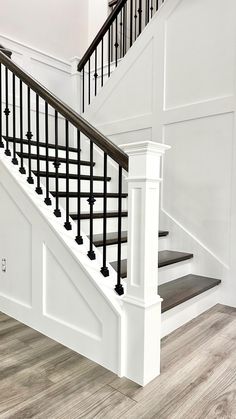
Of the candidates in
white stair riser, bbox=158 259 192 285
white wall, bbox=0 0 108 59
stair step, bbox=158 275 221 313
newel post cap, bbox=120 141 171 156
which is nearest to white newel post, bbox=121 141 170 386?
newel post cap, bbox=120 141 171 156

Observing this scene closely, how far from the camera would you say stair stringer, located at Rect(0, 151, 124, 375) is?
1742 mm

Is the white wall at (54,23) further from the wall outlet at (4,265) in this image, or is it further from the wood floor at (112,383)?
the wood floor at (112,383)

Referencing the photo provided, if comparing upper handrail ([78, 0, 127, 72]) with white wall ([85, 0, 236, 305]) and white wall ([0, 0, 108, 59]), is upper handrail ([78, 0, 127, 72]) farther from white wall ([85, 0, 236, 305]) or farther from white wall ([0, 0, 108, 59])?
white wall ([0, 0, 108, 59])

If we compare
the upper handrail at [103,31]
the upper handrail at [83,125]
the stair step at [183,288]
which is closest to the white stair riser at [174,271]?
the stair step at [183,288]

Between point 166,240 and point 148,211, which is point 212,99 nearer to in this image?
point 166,240

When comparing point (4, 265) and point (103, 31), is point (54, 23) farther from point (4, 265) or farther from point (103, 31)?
point (4, 265)

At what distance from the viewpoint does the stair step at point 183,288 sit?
2.09 meters

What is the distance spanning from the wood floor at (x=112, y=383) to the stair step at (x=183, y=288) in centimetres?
23

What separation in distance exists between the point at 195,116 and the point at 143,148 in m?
1.44

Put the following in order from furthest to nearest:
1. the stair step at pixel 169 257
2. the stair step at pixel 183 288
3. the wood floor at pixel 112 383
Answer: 1. the stair step at pixel 169 257
2. the stair step at pixel 183 288
3. the wood floor at pixel 112 383

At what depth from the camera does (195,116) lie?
9.05 ft

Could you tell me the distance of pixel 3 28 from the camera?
3783 mm

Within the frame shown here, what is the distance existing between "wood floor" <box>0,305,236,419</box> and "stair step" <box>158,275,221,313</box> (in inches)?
9.0

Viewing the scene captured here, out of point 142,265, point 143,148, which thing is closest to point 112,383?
point 142,265
